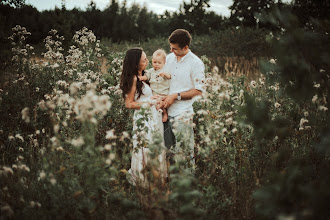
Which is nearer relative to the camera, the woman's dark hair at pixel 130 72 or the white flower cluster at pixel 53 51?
the woman's dark hair at pixel 130 72

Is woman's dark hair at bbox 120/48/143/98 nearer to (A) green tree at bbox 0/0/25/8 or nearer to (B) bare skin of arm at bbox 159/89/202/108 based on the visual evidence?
(B) bare skin of arm at bbox 159/89/202/108

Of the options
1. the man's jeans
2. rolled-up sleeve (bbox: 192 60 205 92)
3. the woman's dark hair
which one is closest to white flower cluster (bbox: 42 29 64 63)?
the woman's dark hair

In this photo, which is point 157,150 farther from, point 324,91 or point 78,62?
point 78,62

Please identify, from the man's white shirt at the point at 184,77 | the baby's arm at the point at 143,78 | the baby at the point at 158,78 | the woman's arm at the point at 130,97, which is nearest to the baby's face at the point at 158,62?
the baby at the point at 158,78

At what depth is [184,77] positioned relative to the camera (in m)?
3.78

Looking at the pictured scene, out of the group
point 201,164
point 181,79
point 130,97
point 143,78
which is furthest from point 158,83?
point 201,164

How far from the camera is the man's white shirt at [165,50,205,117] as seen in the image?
3734 mm

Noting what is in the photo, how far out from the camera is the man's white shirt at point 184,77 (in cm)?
373

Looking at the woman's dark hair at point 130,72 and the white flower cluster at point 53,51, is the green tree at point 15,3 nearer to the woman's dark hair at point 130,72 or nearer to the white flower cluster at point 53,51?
the white flower cluster at point 53,51

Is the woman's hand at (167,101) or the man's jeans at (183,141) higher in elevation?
the woman's hand at (167,101)

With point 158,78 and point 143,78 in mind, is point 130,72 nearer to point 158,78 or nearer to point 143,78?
point 143,78

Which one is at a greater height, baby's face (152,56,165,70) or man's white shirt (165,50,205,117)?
baby's face (152,56,165,70)

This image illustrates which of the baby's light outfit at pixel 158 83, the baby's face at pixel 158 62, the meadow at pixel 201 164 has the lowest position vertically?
the meadow at pixel 201 164

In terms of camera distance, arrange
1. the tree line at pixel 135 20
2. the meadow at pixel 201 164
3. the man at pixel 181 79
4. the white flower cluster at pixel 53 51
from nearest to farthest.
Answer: the meadow at pixel 201 164 → the man at pixel 181 79 → the white flower cluster at pixel 53 51 → the tree line at pixel 135 20
